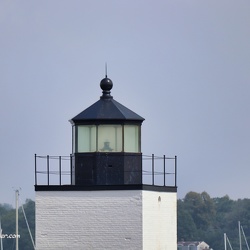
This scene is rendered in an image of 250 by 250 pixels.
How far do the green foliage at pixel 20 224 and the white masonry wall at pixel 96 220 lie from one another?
211ft

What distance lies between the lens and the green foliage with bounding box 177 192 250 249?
117188 millimetres

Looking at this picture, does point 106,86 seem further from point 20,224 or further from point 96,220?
point 20,224

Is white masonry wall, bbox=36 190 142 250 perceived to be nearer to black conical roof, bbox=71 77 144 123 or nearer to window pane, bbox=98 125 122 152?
window pane, bbox=98 125 122 152

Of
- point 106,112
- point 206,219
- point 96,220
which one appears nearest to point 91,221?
point 96,220

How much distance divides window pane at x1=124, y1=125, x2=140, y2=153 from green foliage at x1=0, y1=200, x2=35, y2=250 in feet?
210

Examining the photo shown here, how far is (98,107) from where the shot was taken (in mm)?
28797

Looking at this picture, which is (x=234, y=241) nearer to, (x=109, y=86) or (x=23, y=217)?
(x=23, y=217)

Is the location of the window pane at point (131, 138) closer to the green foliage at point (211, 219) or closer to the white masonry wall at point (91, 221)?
the white masonry wall at point (91, 221)

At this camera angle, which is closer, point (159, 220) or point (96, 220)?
point (96, 220)

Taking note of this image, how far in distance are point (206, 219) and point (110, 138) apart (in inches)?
3674

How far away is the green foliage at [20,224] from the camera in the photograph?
97.5 meters

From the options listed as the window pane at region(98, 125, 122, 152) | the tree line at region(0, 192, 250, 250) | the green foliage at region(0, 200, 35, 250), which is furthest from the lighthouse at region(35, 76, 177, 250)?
the tree line at region(0, 192, 250, 250)

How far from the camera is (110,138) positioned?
93.8ft

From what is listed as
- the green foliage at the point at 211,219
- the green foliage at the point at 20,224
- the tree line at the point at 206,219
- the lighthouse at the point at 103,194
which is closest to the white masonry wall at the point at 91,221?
the lighthouse at the point at 103,194
